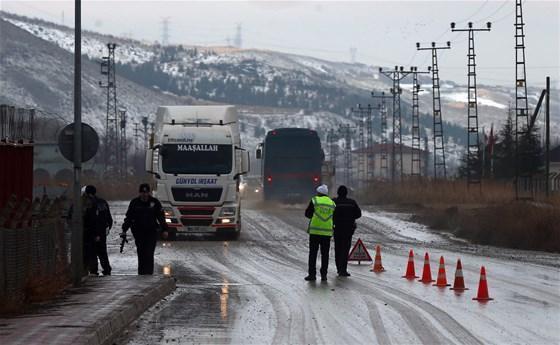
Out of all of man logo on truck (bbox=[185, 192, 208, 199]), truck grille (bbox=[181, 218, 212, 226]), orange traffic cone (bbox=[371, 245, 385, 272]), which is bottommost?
orange traffic cone (bbox=[371, 245, 385, 272])

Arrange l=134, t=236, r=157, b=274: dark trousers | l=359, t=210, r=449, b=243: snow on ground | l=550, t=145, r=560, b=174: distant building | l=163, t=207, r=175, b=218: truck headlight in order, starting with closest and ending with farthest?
l=134, t=236, r=157, b=274: dark trousers → l=163, t=207, r=175, b=218: truck headlight → l=359, t=210, r=449, b=243: snow on ground → l=550, t=145, r=560, b=174: distant building

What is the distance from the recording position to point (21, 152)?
762 inches

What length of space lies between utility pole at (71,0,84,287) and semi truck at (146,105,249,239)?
1435 centimetres

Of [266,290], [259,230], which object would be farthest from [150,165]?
[266,290]

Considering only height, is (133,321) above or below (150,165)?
below

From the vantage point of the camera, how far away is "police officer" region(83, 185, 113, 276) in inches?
866

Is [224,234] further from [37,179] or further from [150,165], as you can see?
[37,179]

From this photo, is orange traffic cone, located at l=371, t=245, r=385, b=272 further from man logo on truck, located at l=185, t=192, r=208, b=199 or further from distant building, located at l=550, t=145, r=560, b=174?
distant building, located at l=550, t=145, r=560, b=174

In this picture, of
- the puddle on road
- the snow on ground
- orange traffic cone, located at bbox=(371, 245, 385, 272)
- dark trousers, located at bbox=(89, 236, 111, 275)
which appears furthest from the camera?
the snow on ground

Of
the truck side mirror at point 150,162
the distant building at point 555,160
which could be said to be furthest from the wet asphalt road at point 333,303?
the distant building at point 555,160

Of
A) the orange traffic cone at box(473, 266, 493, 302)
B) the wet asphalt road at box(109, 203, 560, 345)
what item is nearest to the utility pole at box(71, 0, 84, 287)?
the wet asphalt road at box(109, 203, 560, 345)

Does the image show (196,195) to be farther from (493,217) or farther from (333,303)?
(333,303)

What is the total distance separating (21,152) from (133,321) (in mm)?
4812

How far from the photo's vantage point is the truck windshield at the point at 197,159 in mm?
34375
